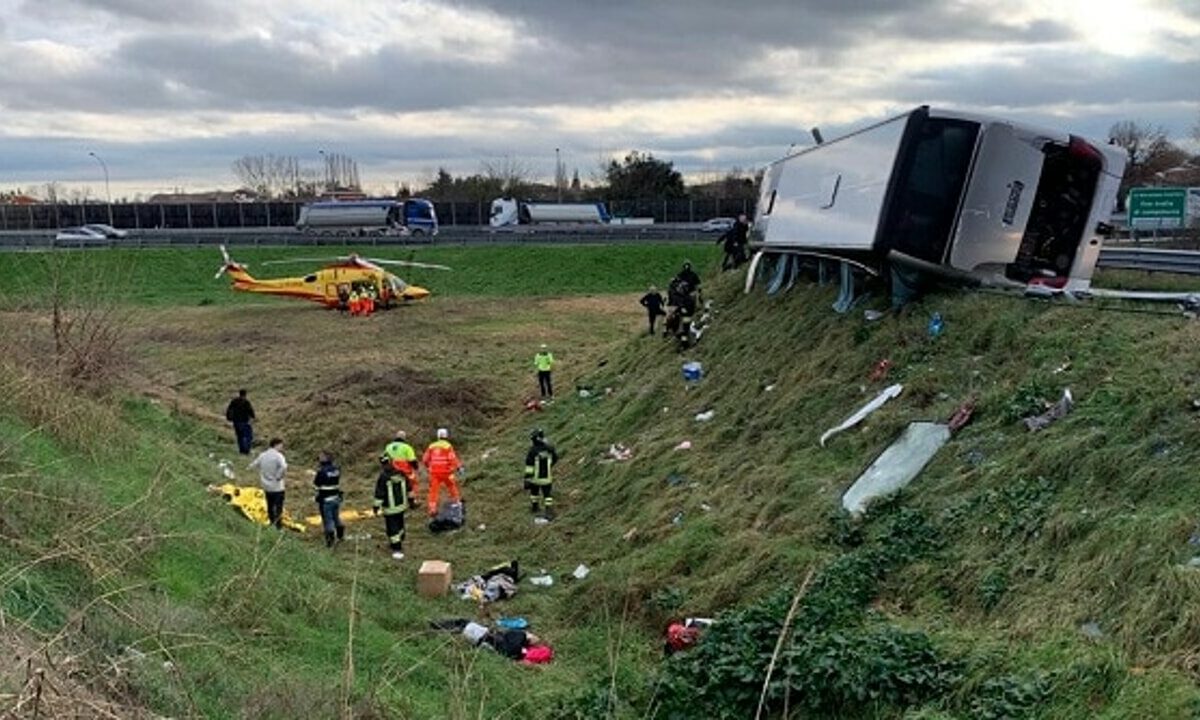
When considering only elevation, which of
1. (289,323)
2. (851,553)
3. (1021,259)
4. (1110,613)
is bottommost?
(289,323)

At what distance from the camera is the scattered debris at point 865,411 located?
1067 centimetres

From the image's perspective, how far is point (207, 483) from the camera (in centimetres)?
1370

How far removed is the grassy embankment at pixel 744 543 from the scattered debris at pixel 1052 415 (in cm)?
15

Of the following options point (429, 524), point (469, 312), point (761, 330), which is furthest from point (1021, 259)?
point (469, 312)

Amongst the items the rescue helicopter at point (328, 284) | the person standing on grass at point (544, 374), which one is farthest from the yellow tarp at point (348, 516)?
the rescue helicopter at point (328, 284)

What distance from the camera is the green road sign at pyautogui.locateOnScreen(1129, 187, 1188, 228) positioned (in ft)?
100

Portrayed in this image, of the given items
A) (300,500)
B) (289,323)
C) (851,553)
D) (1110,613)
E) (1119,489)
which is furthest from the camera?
(289,323)

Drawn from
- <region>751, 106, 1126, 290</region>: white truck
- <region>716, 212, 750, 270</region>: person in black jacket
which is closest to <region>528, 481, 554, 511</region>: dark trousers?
<region>751, 106, 1126, 290</region>: white truck

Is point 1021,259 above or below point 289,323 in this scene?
above

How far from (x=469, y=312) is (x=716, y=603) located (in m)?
26.1

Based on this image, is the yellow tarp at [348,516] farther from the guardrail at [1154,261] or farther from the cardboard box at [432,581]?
the guardrail at [1154,261]

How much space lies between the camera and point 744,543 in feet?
30.3

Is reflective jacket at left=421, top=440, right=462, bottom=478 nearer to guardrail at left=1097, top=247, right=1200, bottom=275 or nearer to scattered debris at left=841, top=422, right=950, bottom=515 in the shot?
scattered debris at left=841, top=422, right=950, bottom=515

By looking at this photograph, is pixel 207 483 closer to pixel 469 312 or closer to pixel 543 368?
pixel 543 368
